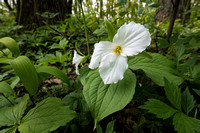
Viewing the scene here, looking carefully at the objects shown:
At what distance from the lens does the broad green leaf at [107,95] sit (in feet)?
1.87

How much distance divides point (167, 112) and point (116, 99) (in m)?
0.32

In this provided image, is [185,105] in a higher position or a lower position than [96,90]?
lower

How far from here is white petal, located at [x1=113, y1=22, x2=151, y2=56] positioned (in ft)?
1.94

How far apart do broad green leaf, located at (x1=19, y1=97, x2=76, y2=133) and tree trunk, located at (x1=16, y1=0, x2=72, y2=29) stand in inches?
130

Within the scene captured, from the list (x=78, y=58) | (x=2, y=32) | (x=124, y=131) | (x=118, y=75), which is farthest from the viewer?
(x=2, y=32)

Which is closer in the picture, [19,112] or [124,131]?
[19,112]

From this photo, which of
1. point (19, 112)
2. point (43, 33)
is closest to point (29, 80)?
point (19, 112)

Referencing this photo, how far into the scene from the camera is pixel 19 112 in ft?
2.56

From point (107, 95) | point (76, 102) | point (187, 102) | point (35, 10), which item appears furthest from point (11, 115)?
point (35, 10)

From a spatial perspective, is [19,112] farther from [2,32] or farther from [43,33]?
[2,32]

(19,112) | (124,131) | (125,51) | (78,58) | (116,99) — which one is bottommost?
(124,131)

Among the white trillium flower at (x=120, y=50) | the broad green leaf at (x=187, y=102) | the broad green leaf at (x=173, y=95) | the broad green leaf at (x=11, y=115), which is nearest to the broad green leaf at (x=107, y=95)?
the white trillium flower at (x=120, y=50)

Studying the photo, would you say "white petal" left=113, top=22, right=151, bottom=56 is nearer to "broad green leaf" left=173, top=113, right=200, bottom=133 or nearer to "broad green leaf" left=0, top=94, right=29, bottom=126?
"broad green leaf" left=173, top=113, right=200, bottom=133

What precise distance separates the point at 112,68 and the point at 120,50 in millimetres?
144
